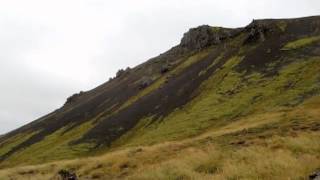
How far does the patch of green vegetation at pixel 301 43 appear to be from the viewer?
110988 millimetres

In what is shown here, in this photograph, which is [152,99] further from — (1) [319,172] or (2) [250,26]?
(1) [319,172]


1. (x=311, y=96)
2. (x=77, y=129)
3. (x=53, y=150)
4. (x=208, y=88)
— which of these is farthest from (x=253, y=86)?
(x=77, y=129)

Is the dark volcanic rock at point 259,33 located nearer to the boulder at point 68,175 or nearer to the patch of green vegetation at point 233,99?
the patch of green vegetation at point 233,99

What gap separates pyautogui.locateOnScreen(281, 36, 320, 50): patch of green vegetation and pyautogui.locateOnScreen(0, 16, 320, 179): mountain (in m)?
0.33

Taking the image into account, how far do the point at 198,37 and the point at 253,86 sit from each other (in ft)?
265

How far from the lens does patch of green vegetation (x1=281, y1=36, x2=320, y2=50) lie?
4370 inches

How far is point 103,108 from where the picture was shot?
142 metres

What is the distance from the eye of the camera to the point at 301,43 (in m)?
113

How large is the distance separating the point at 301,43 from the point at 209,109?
33.4 metres

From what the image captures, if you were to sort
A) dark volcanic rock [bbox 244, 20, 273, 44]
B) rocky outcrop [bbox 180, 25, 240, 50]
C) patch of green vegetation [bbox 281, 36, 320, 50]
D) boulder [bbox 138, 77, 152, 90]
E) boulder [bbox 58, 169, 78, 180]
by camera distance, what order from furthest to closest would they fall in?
rocky outcrop [bbox 180, 25, 240, 50], boulder [bbox 138, 77, 152, 90], dark volcanic rock [bbox 244, 20, 273, 44], patch of green vegetation [bbox 281, 36, 320, 50], boulder [bbox 58, 169, 78, 180]

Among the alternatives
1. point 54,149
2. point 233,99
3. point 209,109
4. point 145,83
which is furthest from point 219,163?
point 145,83

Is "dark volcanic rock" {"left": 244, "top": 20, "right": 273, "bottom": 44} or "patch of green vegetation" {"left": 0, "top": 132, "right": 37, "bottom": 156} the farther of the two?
"patch of green vegetation" {"left": 0, "top": 132, "right": 37, "bottom": 156}

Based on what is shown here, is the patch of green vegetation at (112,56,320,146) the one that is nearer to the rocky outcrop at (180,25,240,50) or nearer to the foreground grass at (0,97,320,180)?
the foreground grass at (0,97,320,180)

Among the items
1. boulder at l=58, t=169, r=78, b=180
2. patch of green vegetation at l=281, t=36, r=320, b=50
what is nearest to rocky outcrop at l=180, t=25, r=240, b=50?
patch of green vegetation at l=281, t=36, r=320, b=50
